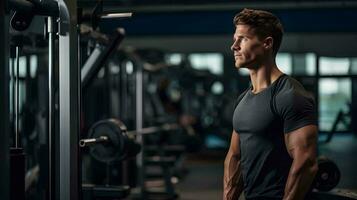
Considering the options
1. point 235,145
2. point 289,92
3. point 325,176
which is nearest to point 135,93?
point 325,176

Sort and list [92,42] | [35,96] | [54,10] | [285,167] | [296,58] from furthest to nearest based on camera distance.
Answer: [296,58] < [35,96] < [92,42] < [54,10] < [285,167]

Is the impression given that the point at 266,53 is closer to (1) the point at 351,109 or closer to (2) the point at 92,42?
(2) the point at 92,42

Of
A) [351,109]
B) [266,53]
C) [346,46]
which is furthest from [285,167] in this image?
[351,109]

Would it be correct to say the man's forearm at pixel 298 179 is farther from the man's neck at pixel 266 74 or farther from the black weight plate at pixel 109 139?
the black weight plate at pixel 109 139

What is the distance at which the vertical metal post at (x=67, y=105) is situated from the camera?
8.45ft

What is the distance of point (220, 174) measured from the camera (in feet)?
27.2

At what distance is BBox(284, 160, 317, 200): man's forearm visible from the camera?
2002 millimetres

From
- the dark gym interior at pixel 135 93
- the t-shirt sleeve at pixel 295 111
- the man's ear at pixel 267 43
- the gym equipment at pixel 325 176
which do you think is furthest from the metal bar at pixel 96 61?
the t-shirt sleeve at pixel 295 111

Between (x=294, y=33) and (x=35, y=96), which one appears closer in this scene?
(x=35, y=96)

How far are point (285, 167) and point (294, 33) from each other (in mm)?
4257

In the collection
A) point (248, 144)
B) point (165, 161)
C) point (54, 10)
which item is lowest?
point (165, 161)

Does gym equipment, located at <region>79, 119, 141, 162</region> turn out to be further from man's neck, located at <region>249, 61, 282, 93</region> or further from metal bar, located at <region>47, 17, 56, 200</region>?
man's neck, located at <region>249, 61, 282, 93</region>

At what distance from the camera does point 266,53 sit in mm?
2150

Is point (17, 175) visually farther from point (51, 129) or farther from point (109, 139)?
point (109, 139)
